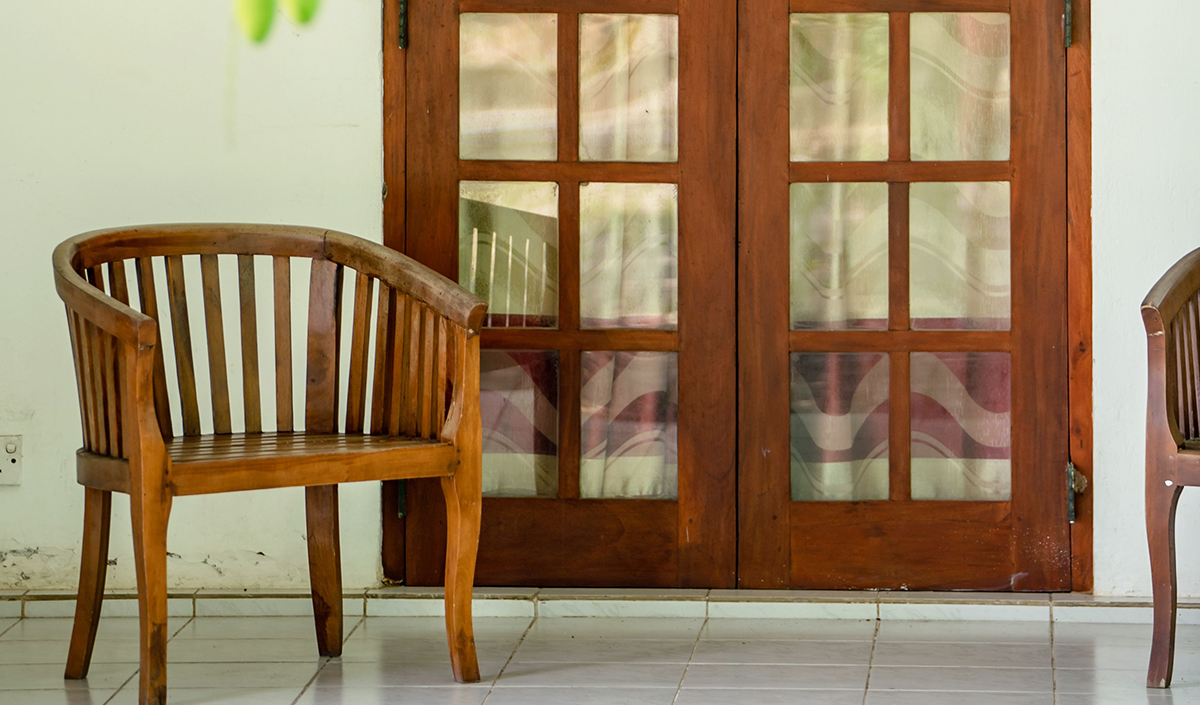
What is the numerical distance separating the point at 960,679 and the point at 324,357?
4.69 feet

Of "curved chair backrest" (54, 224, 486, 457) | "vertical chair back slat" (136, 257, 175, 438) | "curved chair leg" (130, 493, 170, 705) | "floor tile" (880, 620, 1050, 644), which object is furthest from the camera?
"floor tile" (880, 620, 1050, 644)

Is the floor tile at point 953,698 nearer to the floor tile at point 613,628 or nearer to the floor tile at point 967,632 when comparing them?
the floor tile at point 967,632

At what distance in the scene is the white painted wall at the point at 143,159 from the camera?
2.85 m

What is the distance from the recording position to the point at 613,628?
2.71 meters

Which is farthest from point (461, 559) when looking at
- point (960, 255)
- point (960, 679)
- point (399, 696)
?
point (960, 255)

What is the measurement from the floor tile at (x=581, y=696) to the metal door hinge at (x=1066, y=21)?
170cm

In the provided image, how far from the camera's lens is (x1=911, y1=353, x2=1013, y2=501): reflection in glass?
112 inches

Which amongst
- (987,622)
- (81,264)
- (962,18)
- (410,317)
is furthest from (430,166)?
(987,622)

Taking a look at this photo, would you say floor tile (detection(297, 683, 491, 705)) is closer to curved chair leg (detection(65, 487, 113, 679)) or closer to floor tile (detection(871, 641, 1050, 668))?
curved chair leg (detection(65, 487, 113, 679))

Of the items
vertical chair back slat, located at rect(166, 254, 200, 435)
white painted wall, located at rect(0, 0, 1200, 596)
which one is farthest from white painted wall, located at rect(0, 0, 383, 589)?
vertical chair back slat, located at rect(166, 254, 200, 435)

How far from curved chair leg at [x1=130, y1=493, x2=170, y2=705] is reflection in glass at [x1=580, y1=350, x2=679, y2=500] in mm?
1109

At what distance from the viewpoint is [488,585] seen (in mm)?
2902

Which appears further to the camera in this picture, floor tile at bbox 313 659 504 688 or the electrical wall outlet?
the electrical wall outlet

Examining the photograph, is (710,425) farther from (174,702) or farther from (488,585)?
(174,702)
